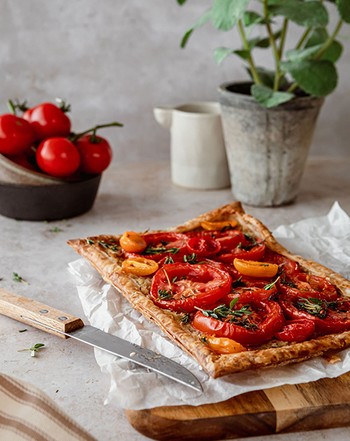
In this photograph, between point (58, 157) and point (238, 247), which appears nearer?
point (238, 247)

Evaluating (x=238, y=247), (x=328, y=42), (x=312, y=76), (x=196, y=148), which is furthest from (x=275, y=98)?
(x=238, y=247)

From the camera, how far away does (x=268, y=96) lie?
8.27ft

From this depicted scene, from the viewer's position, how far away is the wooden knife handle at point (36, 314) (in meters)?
1.76

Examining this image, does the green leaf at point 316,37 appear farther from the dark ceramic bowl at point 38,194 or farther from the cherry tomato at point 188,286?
the cherry tomato at point 188,286

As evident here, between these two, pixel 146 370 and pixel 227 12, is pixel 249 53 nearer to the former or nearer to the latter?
pixel 227 12

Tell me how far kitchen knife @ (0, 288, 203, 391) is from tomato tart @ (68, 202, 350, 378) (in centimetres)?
6

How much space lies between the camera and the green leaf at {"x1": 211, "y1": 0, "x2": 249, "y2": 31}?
93.4 inches

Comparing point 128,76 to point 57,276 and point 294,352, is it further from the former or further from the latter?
point 294,352

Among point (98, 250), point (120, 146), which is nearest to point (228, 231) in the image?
point (98, 250)

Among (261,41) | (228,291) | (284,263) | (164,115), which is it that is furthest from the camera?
(164,115)

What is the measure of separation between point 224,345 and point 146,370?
6.7 inches

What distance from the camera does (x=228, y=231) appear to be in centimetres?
227

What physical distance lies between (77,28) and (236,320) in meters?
1.83

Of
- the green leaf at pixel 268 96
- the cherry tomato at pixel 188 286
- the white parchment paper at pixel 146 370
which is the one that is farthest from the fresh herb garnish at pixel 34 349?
the green leaf at pixel 268 96
